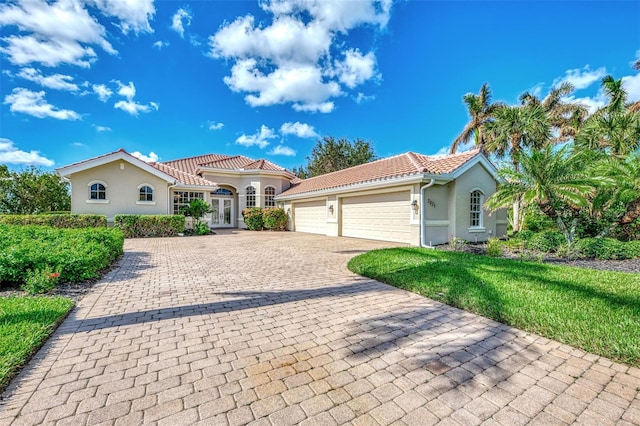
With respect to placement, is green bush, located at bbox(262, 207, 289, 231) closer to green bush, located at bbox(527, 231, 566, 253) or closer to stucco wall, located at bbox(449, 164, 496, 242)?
stucco wall, located at bbox(449, 164, 496, 242)

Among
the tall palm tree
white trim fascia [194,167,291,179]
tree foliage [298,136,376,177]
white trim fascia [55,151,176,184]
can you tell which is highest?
tree foliage [298,136,376,177]

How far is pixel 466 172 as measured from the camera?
44.0 feet

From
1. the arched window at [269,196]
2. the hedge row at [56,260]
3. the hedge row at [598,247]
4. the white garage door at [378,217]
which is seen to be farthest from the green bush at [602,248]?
the arched window at [269,196]

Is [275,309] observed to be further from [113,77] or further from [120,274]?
[113,77]

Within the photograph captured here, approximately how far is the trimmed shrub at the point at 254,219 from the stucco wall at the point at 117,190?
569 centimetres

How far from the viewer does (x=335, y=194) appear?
1748 cm

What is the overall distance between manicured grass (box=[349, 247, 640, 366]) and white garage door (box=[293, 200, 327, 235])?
36.8ft

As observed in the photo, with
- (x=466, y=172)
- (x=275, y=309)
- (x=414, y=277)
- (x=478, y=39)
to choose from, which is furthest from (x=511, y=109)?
(x=275, y=309)

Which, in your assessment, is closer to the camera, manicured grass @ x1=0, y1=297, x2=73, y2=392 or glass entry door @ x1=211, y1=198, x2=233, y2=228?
manicured grass @ x1=0, y1=297, x2=73, y2=392

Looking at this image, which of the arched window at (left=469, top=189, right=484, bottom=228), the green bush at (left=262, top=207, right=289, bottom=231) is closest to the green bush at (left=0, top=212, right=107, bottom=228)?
the green bush at (left=262, top=207, right=289, bottom=231)

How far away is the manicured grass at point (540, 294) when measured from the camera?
3496 millimetres

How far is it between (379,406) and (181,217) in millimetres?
17674

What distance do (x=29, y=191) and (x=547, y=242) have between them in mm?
35564

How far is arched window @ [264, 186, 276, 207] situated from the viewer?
81.7ft
